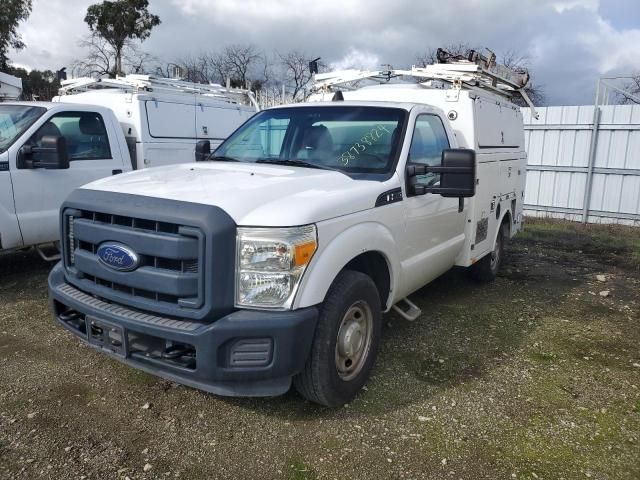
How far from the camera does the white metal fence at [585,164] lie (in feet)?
36.3

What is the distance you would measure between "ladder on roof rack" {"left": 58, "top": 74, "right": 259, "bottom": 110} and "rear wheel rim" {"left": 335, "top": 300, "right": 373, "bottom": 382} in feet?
18.4

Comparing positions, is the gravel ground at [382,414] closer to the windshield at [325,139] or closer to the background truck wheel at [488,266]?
the background truck wheel at [488,266]

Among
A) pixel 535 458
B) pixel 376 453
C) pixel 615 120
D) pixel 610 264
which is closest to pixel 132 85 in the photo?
pixel 376 453

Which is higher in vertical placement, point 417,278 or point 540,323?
point 417,278

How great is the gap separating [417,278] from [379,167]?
3.32 ft

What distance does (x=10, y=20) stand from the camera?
92.3 feet

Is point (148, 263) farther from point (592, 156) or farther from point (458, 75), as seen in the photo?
point (592, 156)

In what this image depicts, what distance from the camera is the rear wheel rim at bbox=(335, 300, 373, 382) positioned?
327 centimetres

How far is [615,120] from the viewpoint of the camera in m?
11.1

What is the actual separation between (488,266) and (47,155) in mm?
4986

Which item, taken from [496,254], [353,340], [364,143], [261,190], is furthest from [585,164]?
[261,190]

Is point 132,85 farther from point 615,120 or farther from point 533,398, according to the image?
point 615,120

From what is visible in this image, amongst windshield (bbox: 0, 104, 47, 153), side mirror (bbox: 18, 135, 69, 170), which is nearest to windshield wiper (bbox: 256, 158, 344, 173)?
side mirror (bbox: 18, 135, 69, 170)

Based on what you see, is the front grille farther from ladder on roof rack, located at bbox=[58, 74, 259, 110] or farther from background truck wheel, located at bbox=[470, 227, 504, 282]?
ladder on roof rack, located at bbox=[58, 74, 259, 110]
